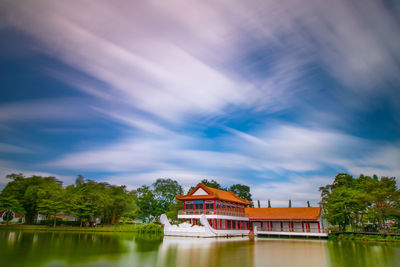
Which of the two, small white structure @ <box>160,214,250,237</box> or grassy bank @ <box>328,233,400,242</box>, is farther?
small white structure @ <box>160,214,250,237</box>

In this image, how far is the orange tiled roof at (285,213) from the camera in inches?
1326

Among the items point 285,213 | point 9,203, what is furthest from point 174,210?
point 9,203

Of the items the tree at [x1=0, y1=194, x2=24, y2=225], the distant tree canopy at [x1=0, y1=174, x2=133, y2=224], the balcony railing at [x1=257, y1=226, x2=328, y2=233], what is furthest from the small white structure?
the tree at [x1=0, y1=194, x2=24, y2=225]

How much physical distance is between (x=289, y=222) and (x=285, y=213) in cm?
123

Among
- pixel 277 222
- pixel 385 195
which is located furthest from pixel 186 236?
pixel 385 195

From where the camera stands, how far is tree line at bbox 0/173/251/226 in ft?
121

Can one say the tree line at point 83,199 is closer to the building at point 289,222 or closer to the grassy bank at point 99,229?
the grassy bank at point 99,229

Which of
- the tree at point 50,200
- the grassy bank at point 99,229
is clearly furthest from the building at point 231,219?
the tree at point 50,200

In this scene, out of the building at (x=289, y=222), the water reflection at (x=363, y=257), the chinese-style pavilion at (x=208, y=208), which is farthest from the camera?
the building at (x=289, y=222)

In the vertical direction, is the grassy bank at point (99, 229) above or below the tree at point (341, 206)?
below

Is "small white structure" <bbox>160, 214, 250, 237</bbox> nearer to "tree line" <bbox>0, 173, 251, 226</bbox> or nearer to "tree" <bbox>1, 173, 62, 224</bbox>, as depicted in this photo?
"tree line" <bbox>0, 173, 251, 226</bbox>

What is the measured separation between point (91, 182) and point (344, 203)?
123 feet

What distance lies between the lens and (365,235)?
28781mm

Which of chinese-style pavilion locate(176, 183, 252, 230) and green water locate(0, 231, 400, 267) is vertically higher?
chinese-style pavilion locate(176, 183, 252, 230)
